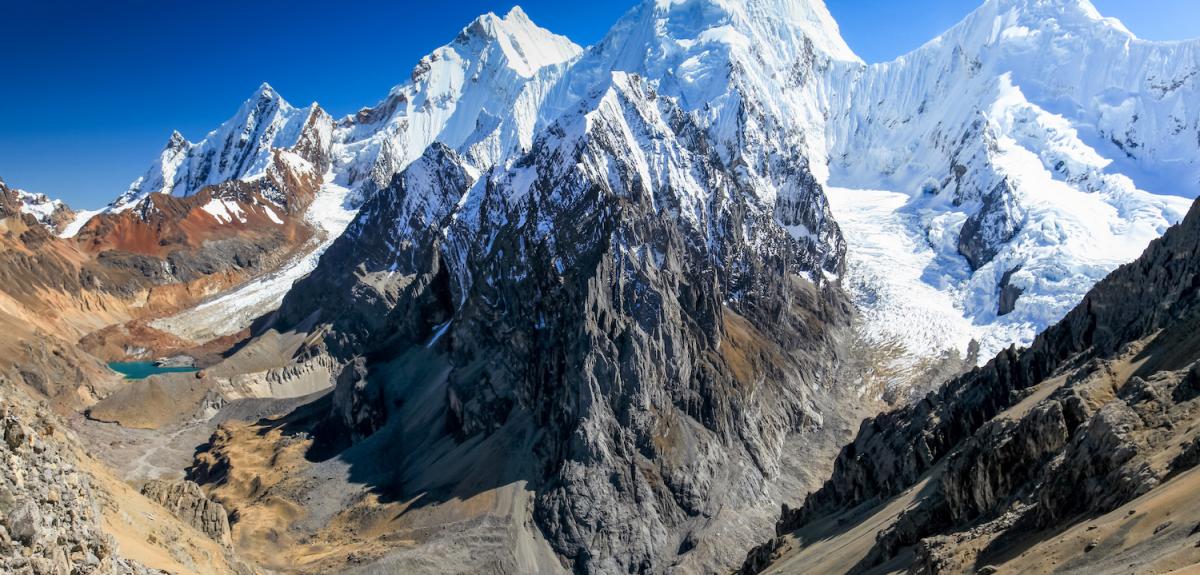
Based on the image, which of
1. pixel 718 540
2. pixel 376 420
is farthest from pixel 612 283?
pixel 376 420

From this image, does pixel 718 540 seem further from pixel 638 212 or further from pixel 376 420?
pixel 376 420

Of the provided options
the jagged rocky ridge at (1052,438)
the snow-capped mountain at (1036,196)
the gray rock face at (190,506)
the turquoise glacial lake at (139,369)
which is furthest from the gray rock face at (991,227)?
the turquoise glacial lake at (139,369)

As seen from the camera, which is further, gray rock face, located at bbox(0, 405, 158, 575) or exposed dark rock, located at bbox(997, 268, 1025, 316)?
exposed dark rock, located at bbox(997, 268, 1025, 316)

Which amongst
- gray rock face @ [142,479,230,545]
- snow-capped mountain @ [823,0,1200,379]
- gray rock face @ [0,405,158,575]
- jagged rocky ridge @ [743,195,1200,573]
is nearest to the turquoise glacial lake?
gray rock face @ [142,479,230,545]

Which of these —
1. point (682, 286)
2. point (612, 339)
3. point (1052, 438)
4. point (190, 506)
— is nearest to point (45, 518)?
point (1052, 438)

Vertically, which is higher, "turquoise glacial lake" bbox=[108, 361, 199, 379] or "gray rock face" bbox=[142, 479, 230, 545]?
"turquoise glacial lake" bbox=[108, 361, 199, 379]

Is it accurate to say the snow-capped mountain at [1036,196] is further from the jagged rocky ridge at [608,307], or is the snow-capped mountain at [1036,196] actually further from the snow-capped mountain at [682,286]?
the jagged rocky ridge at [608,307]

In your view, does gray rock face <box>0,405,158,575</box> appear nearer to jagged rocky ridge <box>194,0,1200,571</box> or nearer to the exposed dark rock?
jagged rocky ridge <box>194,0,1200,571</box>

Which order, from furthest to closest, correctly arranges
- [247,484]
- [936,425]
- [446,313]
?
[446,313]
[247,484]
[936,425]
